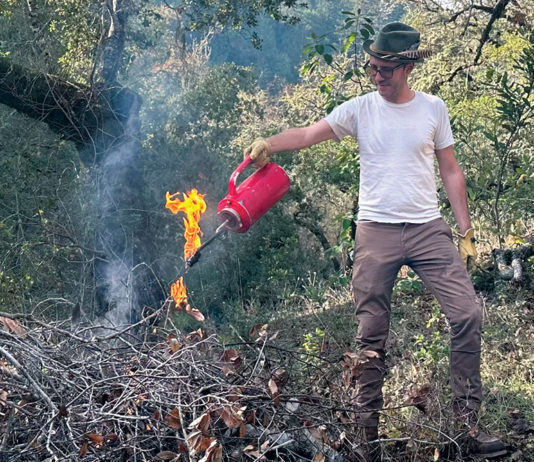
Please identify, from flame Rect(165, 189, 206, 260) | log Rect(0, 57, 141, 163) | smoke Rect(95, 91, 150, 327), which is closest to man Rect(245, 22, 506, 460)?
flame Rect(165, 189, 206, 260)

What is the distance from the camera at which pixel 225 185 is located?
Answer: 11.2 meters

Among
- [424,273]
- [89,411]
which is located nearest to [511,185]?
[424,273]

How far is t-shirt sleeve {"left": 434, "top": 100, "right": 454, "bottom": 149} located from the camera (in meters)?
3.82

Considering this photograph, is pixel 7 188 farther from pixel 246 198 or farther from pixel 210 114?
pixel 246 198

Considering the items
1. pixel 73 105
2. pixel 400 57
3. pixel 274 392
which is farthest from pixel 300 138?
pixel 73 105

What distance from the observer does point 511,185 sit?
5.93 m

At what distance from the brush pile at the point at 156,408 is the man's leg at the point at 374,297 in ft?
0.54

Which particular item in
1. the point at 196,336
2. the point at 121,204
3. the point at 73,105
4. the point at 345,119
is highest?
the point at 345,119

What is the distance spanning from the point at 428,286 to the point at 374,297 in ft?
0.90

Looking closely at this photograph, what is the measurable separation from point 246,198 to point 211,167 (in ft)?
24.7

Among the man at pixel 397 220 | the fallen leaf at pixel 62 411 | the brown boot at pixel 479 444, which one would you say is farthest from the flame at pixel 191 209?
the fallen leaf at pixel 62 411

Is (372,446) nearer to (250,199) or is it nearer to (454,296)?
(454,296)

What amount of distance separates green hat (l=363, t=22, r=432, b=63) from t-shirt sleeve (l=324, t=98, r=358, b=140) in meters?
0.29

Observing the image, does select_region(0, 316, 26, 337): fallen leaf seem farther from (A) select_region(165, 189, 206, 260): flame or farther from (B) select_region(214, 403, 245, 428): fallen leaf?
(A) select_region(165, 189, 206, 260): flame
